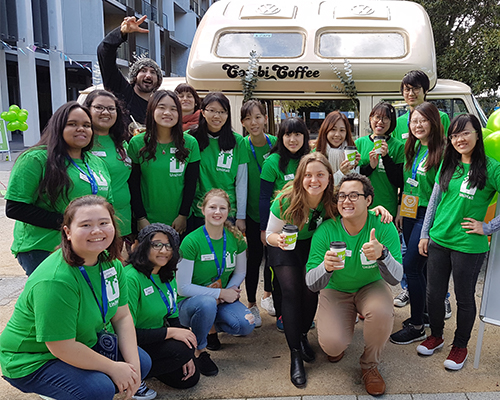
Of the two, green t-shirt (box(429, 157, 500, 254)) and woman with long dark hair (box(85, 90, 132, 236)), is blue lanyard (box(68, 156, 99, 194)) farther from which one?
green t-shirt (box(429, 157, 500, 254))

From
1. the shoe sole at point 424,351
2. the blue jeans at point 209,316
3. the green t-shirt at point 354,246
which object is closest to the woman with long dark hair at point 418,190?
the shoe sole at point 424,351

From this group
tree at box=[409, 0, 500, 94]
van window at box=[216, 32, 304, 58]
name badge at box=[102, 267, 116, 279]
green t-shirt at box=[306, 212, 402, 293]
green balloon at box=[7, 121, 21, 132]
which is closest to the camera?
name badge at box=[102, 267, 116, 279]

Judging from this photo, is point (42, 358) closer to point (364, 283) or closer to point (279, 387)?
point (279, 387)

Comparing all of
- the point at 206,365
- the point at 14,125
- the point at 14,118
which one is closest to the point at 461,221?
the point at 206,365

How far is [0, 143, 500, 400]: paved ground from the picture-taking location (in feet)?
9.53

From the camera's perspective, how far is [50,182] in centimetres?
267

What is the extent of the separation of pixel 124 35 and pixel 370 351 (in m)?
3.43

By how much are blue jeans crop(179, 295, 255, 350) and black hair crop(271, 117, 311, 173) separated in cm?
115

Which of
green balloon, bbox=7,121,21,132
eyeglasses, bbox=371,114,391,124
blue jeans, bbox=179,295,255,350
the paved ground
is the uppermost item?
green balloon, bbox=7,121,21,132

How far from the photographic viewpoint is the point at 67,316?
2.12 meters

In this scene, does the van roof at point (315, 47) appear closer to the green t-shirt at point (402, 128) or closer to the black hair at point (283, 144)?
the green t-shirt at point (402, 128)

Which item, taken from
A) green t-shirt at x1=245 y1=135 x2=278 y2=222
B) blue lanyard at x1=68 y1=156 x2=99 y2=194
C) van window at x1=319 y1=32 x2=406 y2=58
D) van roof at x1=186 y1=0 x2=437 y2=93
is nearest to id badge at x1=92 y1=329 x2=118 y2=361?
blue lanyard at x1=68 y1=156 x2=99 y2=194

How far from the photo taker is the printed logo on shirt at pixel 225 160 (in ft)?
12.7

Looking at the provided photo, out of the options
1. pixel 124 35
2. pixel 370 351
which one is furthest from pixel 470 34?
pixel 370 351
